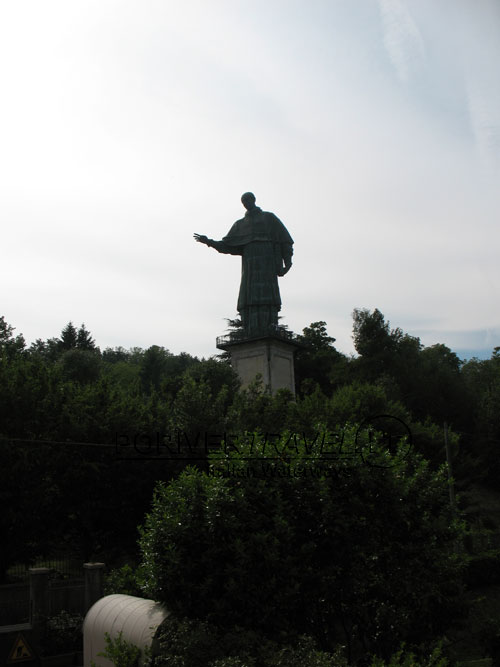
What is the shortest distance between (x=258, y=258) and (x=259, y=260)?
13 cm

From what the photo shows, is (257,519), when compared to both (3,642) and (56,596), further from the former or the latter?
(56,596)

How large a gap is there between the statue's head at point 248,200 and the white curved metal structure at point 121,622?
2742 centimetres

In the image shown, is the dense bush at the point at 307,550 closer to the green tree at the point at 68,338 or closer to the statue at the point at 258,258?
the statue at the point at 258,258

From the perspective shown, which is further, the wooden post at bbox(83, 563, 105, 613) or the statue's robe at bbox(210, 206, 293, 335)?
the statue's robe at bbox(210, 206, 293, 335)

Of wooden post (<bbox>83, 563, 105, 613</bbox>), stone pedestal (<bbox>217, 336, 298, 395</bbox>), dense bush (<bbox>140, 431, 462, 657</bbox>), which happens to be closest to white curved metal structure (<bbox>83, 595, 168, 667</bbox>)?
dense bush (<bbox>140, 431, 462, 657</bbox>)

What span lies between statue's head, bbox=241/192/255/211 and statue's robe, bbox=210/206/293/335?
0.31 meters

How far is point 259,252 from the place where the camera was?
36.8m

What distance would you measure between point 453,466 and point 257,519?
25421 mm

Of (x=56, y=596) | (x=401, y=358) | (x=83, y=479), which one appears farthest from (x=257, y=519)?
(x=401, y=358)

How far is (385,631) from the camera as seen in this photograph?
12.4m

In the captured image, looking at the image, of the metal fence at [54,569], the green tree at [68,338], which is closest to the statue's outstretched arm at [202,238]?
the metal fence at [54,569]

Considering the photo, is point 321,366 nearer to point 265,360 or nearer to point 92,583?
point 265,360

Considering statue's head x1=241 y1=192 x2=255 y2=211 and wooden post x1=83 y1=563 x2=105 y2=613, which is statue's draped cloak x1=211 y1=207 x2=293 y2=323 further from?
wooden post x1=83 y1=563 x2=105 y2=613

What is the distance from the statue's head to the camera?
123 ft
